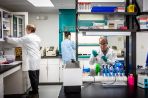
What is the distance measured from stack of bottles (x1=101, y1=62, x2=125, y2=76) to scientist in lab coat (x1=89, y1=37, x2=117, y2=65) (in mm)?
241

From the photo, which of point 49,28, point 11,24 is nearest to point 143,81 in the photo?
point 11,24

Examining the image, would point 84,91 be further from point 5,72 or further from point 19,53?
point 19,53

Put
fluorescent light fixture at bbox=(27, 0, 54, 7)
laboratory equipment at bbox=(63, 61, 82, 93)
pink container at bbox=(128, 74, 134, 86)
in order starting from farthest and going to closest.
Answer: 1. fluorescent light fixture at bbox=(27, 0, 54, 7)
2. pink container at bbox=(128, 74, 134, 86)
3. laboratory equipment at bbox=(63, 61, 82, 93)

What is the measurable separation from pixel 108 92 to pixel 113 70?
1.87 feet

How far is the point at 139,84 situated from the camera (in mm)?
2713

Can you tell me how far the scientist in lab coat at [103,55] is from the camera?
3.33m

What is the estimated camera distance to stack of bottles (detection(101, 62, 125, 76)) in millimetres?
2941

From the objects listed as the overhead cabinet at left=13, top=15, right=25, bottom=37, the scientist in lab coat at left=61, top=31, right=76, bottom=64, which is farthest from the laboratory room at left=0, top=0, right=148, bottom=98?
the scientist in lab coat at left=61, top=31, right=76, bottom=64

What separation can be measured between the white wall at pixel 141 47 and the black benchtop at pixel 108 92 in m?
0.45

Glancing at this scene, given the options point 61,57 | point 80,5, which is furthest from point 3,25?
point 80,5

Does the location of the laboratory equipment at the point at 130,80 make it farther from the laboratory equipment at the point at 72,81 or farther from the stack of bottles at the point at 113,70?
the laboratory equipment at the point at 72,81

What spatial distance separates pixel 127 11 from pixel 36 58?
8.80ft

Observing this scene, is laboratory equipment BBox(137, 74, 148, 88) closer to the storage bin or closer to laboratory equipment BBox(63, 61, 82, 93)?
laboratory equipment BBox(63, 61, 82, 93)

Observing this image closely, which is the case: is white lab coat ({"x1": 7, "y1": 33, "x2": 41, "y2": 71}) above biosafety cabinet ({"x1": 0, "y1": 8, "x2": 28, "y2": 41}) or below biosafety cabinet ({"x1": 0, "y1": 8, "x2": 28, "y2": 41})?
below
